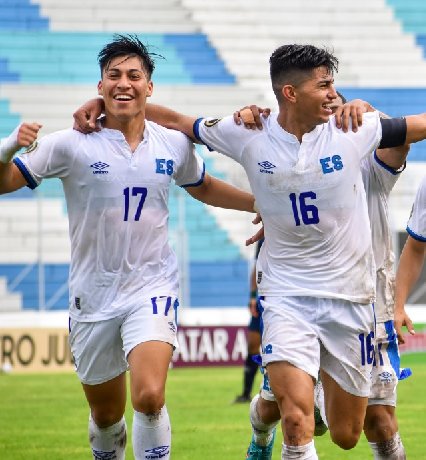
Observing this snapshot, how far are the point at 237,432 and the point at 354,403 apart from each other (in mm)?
4683

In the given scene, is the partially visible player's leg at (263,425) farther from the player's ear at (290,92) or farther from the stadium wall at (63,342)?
the stadium wall at (63,342)

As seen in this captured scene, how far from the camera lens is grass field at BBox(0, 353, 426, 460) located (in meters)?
10.2

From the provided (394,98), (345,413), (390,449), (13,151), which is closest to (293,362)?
(345,413)

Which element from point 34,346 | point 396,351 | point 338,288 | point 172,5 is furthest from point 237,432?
point 172,5

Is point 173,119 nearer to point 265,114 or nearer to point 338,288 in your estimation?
point 265,114

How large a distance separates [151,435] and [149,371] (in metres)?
0.36

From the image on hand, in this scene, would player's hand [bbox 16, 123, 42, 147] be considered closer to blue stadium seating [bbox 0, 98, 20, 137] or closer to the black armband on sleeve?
the black armband on sleeve

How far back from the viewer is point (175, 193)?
2203cm

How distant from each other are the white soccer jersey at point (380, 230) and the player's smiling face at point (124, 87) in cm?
139


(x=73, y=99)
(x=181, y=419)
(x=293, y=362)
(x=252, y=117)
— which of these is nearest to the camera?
(x=293, y=362)

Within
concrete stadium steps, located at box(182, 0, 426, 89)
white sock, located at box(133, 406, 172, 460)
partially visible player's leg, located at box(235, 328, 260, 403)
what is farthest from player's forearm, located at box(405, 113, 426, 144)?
concrete stadium steps, located at box(182, 0, 426, 89)

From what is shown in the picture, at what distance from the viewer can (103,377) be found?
7.33 meters

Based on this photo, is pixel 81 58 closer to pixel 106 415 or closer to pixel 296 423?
pixel 106 415

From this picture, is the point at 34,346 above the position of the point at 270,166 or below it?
below
